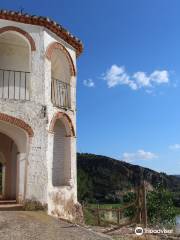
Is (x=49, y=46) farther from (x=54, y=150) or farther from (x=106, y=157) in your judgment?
(x=106, y=157)

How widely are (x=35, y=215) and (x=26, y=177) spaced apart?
1.70m

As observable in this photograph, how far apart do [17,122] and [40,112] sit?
951 mm

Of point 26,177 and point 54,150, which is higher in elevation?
point 54,150

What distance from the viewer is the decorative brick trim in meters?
13.5

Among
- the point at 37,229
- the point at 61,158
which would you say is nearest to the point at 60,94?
the point at 61,158

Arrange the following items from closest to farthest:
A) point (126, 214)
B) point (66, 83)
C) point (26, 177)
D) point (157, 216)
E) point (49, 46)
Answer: point (26, 177)
point (49, 46)
point (66, 83)
point (126, 214)
point (157, 216)

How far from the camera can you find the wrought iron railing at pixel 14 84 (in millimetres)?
14375

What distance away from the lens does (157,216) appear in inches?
1171

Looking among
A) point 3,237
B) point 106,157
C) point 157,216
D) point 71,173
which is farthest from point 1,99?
point 106,157

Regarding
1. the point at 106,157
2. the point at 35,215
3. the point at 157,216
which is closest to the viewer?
the point at 35,215

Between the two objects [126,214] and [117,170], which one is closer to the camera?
[126,214]

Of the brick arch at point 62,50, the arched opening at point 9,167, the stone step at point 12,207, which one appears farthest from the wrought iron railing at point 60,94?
the stone step at point 12,207

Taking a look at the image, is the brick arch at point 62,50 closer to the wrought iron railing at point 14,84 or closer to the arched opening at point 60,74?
the arched opening at point 60,74

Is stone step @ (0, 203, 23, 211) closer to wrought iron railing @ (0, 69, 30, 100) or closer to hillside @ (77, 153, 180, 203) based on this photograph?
wrought iron railing @ (0, 69, 30, 100)
